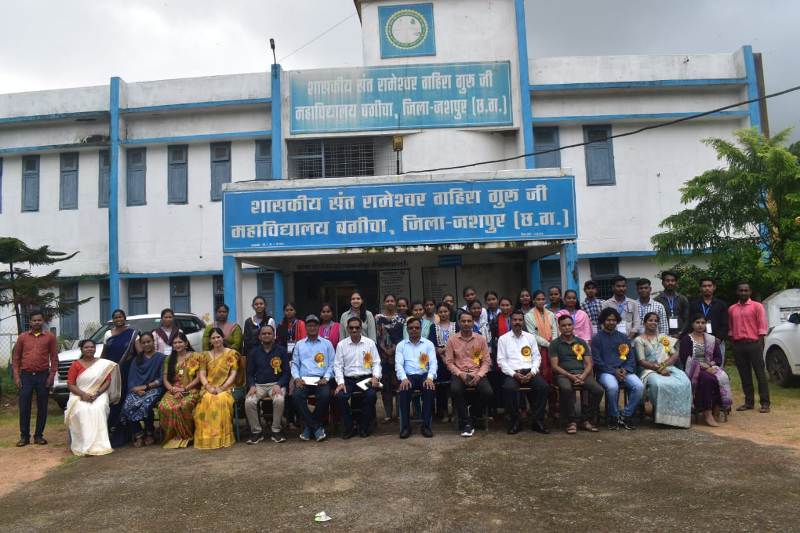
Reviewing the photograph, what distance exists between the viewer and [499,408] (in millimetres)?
7945

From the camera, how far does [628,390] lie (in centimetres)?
703

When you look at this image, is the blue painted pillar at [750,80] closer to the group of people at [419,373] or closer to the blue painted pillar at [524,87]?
the blue painted pillar at [524,87]

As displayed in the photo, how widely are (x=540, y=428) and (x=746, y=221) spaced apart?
8192 mm

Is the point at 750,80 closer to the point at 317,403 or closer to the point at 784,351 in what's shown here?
the point at 784,351

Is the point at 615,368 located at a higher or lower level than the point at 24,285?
lower

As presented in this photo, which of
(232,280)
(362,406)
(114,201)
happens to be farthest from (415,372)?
(114,201)

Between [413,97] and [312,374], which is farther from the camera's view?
[413,97]

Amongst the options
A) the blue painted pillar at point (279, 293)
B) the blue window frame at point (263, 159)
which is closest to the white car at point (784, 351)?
the blue painted pillar at point (279, 293)

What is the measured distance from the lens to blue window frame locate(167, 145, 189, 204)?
15.2m

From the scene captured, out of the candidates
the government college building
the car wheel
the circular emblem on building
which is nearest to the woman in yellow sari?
the government college building

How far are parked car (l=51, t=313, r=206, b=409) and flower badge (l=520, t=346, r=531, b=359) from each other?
18.0ft

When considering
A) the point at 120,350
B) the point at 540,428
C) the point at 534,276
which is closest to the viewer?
the point at 540,428

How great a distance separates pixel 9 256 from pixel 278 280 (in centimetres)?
513

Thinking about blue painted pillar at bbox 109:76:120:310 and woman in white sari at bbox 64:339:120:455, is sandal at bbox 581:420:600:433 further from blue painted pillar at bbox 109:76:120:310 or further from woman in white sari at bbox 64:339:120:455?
blue painted pillar at bbox 109:76:120:310
